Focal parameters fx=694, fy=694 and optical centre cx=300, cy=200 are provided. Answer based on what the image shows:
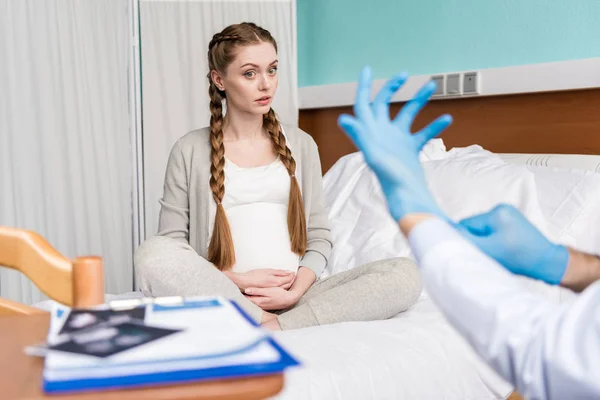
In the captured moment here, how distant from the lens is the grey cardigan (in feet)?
5.61

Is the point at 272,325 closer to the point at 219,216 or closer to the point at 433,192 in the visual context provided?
the point at 219,216

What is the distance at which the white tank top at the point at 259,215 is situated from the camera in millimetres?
1672

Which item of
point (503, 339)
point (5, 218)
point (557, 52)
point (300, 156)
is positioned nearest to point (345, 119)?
point (503, 339)

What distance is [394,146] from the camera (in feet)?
2.26

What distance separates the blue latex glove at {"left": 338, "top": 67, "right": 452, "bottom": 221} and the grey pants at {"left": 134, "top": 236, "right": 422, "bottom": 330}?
2.47ft

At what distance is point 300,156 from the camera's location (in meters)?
1.81

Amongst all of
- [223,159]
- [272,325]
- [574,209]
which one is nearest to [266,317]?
[272,325]

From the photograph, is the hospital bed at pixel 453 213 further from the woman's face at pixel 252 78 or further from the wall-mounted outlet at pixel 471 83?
the woman's face at pixel 252 78

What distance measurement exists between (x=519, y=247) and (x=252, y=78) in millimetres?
1130

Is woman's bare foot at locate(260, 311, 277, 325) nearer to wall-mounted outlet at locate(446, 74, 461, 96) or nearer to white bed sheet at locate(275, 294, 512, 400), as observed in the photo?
white bed sheet at locate(275, 294, 512, 400)

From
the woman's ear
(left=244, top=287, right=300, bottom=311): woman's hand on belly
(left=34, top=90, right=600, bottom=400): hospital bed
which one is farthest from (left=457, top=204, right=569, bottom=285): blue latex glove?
the woman's ear

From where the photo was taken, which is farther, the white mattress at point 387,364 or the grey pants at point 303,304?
the grey pants at point 303,304

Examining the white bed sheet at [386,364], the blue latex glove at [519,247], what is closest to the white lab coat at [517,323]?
the blue latex glove at [519,247]

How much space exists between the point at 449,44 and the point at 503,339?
1945 mm
